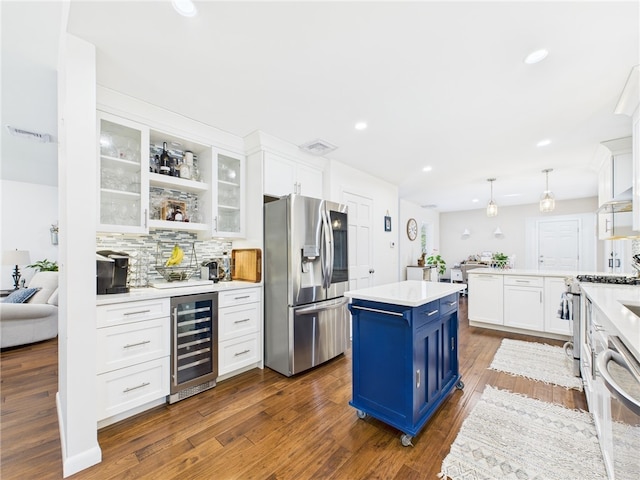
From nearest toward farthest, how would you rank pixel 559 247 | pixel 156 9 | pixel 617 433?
pixel 617 433
pixel 156 9
pixel 559 247

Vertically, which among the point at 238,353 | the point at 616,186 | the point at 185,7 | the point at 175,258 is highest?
the point at 185,7

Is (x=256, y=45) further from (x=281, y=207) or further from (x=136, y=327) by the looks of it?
(x=136, y=327)

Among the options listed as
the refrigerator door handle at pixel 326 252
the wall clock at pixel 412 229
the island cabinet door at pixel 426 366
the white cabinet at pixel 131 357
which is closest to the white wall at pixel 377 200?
the refrigerator door handle at pixel 326 252

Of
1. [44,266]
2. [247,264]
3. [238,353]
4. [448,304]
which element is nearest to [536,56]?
[448,304]

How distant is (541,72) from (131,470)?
3676mm

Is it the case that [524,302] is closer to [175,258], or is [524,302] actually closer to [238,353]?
[238,353]

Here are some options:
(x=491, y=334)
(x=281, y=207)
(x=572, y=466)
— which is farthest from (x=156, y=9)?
(x=491, y=334)

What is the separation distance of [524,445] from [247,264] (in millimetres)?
2681

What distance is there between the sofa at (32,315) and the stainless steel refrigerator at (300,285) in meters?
3.28

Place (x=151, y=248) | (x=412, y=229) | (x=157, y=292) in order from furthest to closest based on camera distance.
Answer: (x=412, y=229)
(x=151, y=248)
(x=157, y=292)

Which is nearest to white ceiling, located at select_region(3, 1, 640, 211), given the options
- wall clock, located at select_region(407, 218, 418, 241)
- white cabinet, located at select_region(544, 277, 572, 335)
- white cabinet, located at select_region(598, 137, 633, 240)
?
white cabinet, located at select_region(598, 137, 633, 240)

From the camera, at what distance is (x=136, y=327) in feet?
→ 6.70

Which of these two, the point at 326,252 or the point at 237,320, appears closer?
the point at 237,320

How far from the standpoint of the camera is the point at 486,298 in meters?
4.32
